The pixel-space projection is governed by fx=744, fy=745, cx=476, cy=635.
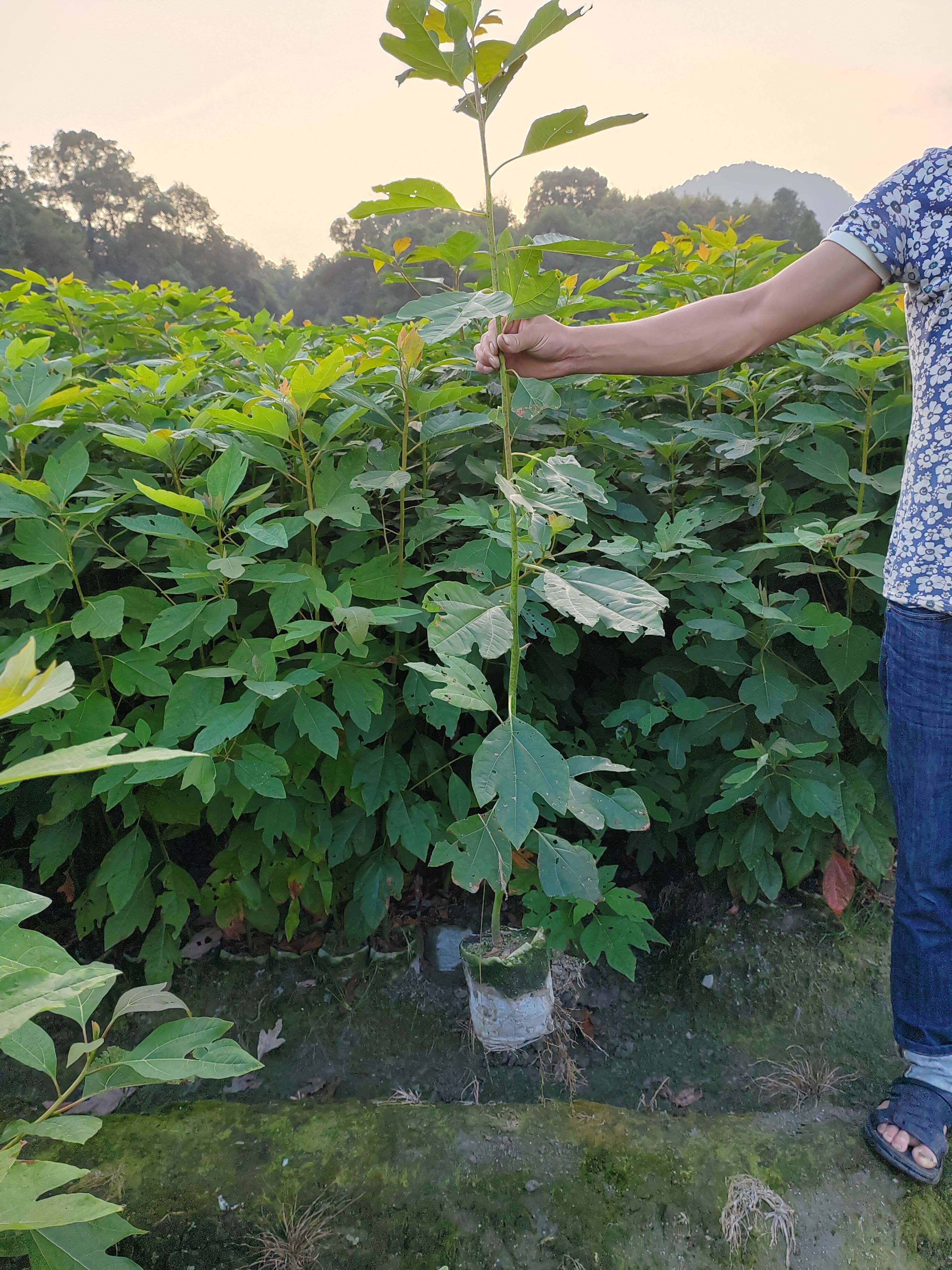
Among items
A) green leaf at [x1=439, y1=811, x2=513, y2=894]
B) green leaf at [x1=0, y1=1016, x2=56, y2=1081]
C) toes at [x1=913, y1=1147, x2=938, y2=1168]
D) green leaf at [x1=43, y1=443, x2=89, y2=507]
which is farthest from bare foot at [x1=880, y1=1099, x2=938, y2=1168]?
green leaf at [x1=43, y1=443, x2=89, y2=507]

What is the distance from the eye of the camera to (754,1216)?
4.86ft

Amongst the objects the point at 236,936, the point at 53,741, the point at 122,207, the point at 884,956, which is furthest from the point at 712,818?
the point at 122,207

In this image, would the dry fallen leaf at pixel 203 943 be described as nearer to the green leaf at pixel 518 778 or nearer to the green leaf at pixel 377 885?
the green leaf at pixel 377 885

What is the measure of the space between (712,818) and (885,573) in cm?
88

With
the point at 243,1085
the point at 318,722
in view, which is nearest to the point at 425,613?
the point at 318,722

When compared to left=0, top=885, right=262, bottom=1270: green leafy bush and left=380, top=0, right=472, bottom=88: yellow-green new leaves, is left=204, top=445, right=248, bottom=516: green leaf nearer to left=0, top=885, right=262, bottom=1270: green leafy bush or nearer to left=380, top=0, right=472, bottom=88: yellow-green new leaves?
left=380, top=0, right=472, bottom=88: yellow-green new leaves

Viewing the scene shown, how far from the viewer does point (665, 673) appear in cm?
200

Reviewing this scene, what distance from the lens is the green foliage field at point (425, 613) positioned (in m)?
1.54

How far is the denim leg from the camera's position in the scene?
1515 millimetres

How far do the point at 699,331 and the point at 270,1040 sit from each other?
82.5 inches

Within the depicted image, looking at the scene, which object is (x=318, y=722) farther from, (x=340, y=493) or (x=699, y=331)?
(x=699, y=331)

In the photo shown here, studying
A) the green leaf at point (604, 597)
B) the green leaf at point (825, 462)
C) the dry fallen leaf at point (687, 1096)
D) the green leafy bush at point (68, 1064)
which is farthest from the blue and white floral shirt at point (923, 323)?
the green leafy bush at point (68, 1064)

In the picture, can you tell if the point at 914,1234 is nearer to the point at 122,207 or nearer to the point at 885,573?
the point at 885,573

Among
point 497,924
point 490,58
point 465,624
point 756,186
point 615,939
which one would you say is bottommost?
point 615,939
